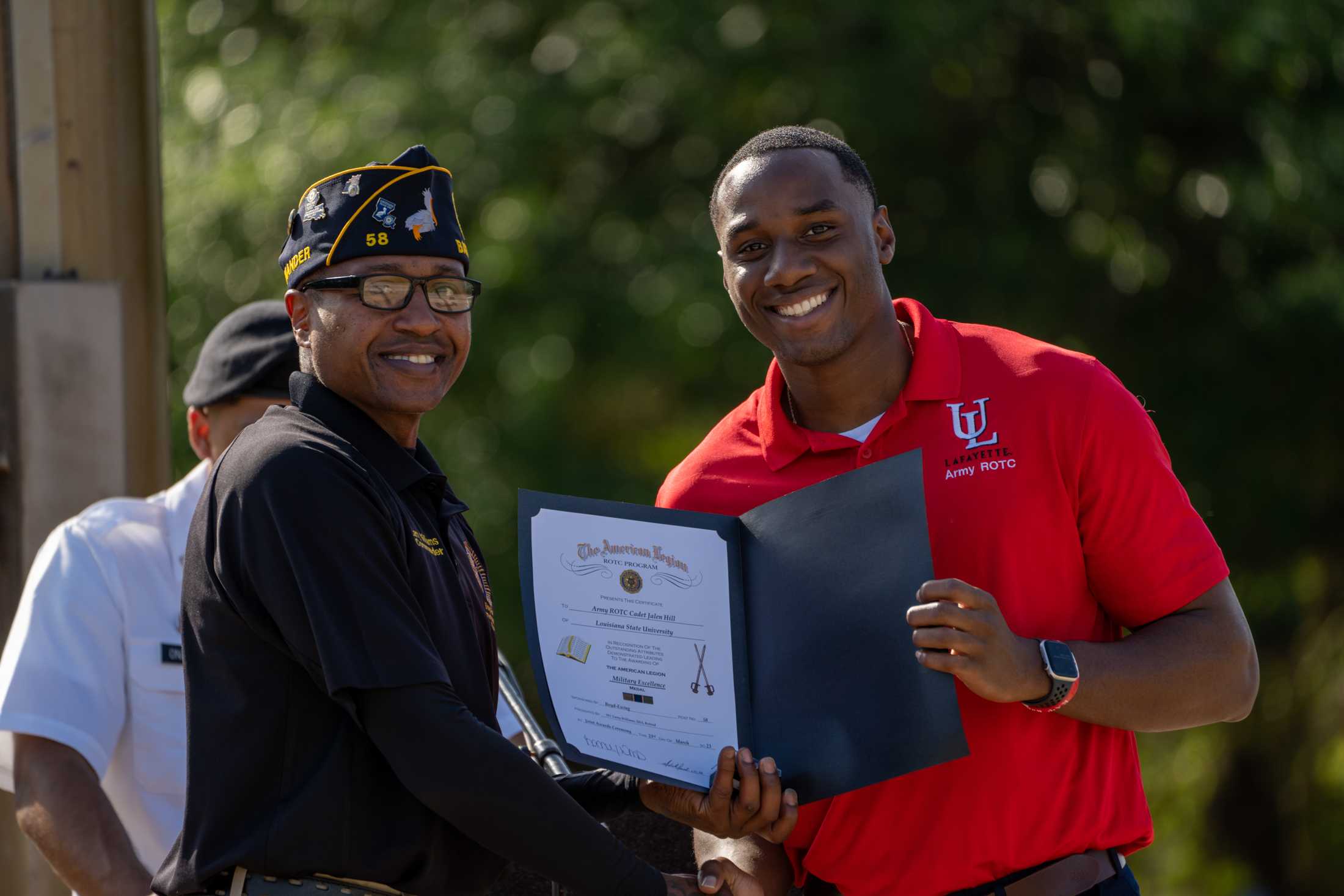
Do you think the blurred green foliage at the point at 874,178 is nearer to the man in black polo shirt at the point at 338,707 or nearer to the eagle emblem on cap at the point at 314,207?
the eagle emblem on cap at the point at 314,207

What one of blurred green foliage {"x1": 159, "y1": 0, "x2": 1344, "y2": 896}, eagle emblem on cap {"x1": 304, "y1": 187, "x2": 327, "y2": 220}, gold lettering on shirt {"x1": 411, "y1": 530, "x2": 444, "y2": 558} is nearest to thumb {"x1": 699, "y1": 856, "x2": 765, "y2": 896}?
gold lettering on shirt {"x1": 411, "y1": 530, "x2": 444, "y2": 558}

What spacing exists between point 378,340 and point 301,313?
0.60ft

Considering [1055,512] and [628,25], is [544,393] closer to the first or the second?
[628,25]

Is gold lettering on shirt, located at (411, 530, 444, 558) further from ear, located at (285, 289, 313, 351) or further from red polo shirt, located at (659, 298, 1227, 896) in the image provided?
red polo shirt, located at (659, 298, 1227, 896)

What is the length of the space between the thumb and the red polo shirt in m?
0.13

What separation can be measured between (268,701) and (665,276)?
5428mm

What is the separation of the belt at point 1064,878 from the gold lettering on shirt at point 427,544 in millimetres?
1247

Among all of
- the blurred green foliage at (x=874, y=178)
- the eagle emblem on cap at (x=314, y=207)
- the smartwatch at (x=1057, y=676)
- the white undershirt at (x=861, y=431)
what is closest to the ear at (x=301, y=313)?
the eagle emblem on cap at (x=314, y=207)

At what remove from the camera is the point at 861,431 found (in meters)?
3.39

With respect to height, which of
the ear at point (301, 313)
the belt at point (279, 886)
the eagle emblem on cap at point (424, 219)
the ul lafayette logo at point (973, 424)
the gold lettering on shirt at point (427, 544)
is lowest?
the belt at point (279, 886)

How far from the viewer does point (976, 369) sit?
3.29 m

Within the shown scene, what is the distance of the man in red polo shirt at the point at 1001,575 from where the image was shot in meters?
3.01

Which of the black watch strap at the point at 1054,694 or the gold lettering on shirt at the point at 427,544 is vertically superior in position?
the gold lettering on shirt at the point at 427,544

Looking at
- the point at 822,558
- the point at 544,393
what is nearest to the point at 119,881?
the point at 822,558
